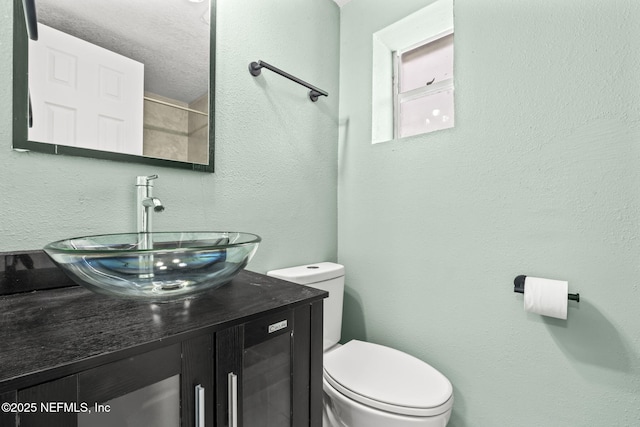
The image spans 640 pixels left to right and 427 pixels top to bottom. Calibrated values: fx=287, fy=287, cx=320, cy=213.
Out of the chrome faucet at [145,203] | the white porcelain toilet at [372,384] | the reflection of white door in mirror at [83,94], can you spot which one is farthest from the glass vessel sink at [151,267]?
the white porcelain toilet at [372,384]

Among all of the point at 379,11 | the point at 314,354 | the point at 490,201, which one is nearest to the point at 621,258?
the point at 490,201

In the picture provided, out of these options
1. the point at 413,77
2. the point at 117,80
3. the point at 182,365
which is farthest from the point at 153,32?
the point at 413,77

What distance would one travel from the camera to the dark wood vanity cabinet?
40cm

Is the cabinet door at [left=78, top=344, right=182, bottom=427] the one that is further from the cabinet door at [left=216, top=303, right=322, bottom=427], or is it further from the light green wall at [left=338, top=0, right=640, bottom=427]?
the light green wall at [left=338, top=0, right=640, bottom=427]

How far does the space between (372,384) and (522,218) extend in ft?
2.69

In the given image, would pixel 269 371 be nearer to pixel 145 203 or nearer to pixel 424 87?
pixel 145 203

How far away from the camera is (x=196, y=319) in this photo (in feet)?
1.85

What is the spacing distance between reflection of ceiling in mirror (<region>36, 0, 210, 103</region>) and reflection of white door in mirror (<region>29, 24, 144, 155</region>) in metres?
0.03

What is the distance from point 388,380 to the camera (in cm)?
105

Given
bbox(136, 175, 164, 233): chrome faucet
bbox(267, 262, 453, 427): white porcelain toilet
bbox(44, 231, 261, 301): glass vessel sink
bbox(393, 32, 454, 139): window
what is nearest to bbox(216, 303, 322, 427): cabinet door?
bbox(44, 231, 261, 301): glass vessel sink

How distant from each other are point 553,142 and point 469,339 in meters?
0.82

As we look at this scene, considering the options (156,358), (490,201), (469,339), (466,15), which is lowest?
(469,339)

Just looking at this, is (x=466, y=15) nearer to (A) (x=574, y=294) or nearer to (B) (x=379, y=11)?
(B) (x=379, y=11)

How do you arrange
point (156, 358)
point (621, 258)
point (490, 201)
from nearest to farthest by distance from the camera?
point (156, 358) < point (621, 258) < point (490, 201)
